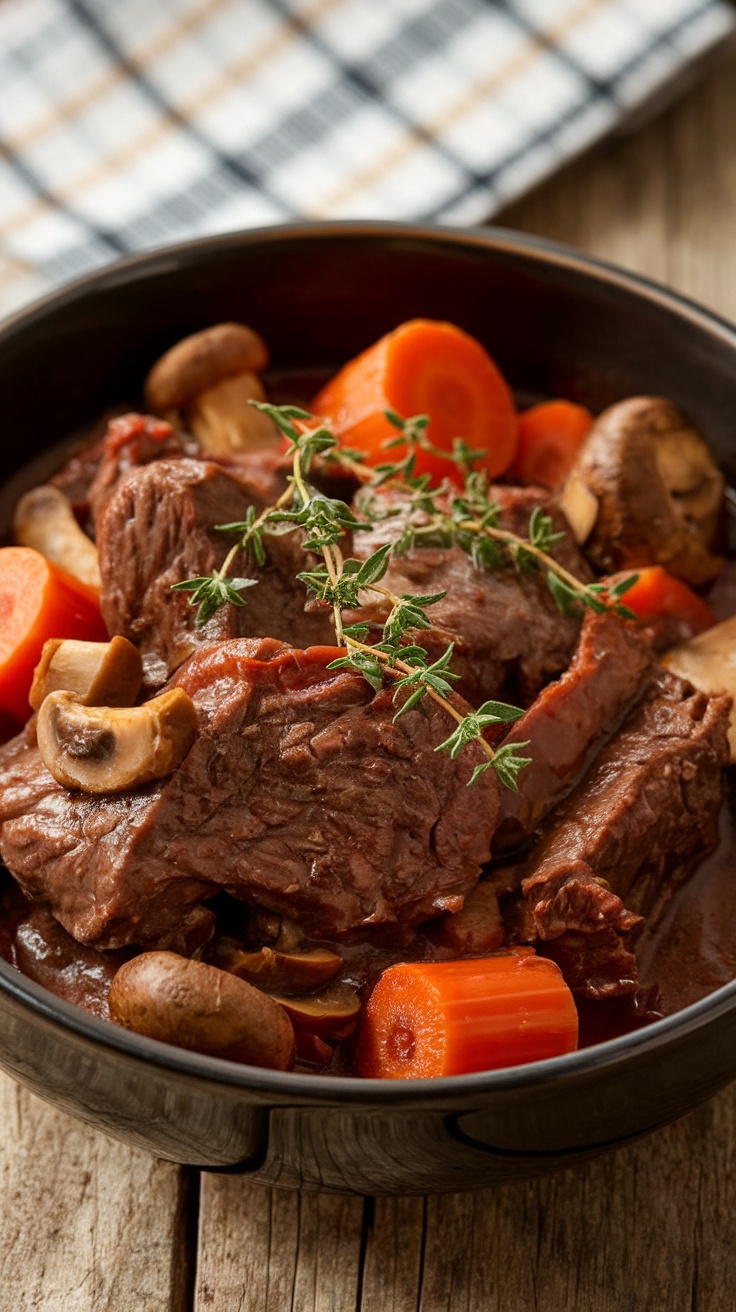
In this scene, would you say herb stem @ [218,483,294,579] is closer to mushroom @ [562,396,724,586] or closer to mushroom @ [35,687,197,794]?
mushroom @ [35,687,197,794]

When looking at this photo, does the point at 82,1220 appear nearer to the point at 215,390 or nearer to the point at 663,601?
the point at 663,601

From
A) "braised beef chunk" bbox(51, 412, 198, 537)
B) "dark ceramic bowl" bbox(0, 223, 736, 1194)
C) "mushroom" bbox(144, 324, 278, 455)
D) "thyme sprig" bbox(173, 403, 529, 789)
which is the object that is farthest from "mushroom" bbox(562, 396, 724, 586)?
"braised beef chunk" bbox(51, 412, 198, 537)

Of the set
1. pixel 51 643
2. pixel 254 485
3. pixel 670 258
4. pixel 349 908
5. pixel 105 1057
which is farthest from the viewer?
pixel 670 258

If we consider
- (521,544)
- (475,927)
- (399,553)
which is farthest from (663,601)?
A: (475,927)

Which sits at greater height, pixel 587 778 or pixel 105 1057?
pixel 105 1057

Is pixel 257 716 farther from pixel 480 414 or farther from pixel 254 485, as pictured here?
pixel 480 414

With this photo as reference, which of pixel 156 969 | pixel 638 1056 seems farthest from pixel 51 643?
pixel 638 1056

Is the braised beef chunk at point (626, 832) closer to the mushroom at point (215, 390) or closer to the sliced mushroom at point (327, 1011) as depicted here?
the sliced mushroom at point (327, 1011)

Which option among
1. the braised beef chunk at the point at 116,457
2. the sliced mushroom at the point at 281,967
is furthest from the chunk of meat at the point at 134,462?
the sliced mushroom at the point at 281,967

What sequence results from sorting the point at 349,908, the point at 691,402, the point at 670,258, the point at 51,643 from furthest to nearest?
the point at 670,258 → the point at 691,402 → the point at 51,643 → the point at 349,908
